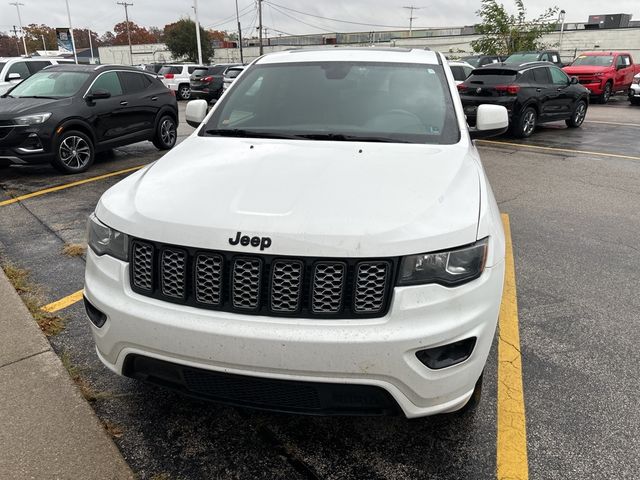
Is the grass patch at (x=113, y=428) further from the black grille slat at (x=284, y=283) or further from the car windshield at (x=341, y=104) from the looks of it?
the car windshield at (x=341, y=104)

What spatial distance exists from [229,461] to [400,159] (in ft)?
5.63

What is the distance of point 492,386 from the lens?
2.86m

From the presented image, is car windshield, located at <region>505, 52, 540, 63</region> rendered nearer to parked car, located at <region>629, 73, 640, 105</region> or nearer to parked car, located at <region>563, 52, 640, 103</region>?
parked car, located at <region>563, 52, 640, 103</region>

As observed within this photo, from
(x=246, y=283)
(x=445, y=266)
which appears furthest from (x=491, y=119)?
(x=246, y=283)

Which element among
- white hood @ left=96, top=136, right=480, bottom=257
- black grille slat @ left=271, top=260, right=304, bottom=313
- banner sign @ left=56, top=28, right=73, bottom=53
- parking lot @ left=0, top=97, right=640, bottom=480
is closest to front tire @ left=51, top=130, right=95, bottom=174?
parking lot @ left=0, top=97, right=640, bottom=480

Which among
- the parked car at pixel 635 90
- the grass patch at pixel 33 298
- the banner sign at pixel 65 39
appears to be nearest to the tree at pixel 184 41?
the banner sign at pixel 65 39

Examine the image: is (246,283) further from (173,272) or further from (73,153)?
(73,153)

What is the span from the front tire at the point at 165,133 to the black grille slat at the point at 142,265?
8.44 metres

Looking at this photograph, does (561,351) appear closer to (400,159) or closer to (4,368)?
(400,159)

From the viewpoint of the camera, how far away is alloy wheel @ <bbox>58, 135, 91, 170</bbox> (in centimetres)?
787

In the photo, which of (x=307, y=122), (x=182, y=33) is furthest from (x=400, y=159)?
(x=182, y=33)

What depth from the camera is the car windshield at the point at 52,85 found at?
8258 millimetres

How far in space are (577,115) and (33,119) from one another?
1283 cm

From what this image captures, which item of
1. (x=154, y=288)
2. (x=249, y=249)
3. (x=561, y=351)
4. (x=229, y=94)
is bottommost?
(x=561, y=351)
